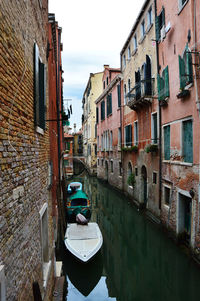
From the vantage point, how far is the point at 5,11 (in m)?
2.42

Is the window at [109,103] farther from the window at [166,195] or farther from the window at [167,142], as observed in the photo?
the window at [166,195]

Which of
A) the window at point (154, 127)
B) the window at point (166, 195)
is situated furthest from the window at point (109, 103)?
the window at point (166, 195)

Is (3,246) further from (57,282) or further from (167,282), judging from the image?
(167,282)

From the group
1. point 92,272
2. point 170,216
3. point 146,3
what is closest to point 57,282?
point 92,272

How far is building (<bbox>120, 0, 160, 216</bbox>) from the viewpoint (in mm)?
11984

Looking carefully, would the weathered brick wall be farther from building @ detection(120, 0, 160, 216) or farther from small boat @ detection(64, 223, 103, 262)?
building @ detection(120, 0, 160, 216)

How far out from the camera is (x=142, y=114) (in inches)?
545

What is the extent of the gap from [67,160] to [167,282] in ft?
73.1

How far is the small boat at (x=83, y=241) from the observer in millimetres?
7755

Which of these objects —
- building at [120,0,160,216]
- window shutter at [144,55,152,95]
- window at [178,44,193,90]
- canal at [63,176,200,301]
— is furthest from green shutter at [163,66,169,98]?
canal at [63,176,200,301]

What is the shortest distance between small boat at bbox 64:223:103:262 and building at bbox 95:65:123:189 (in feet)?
30.8

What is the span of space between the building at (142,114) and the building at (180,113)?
37.8 inches

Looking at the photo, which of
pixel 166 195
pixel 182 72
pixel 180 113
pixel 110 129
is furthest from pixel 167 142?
pixel 110 129

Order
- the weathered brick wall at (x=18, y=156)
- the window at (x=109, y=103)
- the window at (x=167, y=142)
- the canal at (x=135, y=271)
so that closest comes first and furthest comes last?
the weathered brick wall at (x=18, y=156) < the canal at (x=135, y=271) < the window at (x=167, y=142) < the window at (x=109, y=103)
